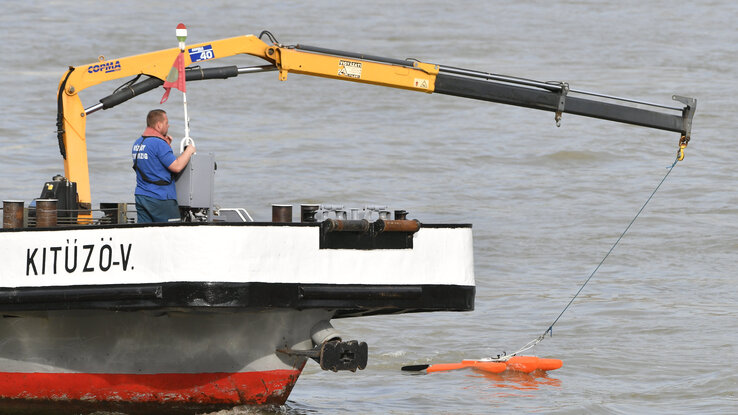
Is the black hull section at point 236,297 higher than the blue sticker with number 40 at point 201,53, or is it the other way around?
the blue sticker with number 40 at point 201,53

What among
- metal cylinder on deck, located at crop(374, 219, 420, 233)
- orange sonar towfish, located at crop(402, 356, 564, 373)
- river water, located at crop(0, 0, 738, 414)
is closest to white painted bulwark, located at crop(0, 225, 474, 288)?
metal cylinder on deck, located at crop(374, 219, 420, 233)

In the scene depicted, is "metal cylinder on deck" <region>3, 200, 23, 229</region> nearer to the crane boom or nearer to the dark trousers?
the crane boom

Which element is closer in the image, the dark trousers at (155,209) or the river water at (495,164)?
the dark trousers at (155,209)

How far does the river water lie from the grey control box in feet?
5.14

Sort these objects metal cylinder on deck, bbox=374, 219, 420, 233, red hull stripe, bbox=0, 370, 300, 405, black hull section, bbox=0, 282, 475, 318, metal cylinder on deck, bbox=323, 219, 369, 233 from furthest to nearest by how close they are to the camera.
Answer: red hull stripe, bbox=0, 370, 300, 405, metal cylinder on deck, bbox=374, 219, 420, 233, metal cylinder on deck, bbox=323, 219, 369, 233, black hull section, bbox=0, 282, 475, 318

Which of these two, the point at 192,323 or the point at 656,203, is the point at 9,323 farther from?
the point at 656,203

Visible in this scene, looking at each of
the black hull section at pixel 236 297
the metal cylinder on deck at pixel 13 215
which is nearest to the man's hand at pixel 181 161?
the black hull section at pixel 236 297

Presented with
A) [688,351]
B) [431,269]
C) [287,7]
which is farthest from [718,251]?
[287,7]

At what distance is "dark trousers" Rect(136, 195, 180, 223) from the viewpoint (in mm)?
8133

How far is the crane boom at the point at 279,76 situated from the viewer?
9.08 m

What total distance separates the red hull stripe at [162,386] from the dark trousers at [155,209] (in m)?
1.07

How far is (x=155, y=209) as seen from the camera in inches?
320

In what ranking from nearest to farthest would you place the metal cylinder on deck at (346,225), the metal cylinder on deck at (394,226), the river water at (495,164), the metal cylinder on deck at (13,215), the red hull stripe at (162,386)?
1. the metal cylinder on deck at (346,225)
2. the metal cylinder on deck at (394,226)
3. the metal cylinder on deck at (13,215)
4. the red hull stripe at (162,386)
5. the river water at (495,164)

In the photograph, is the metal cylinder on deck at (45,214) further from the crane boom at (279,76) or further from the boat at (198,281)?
the crane boom at (279,76)
